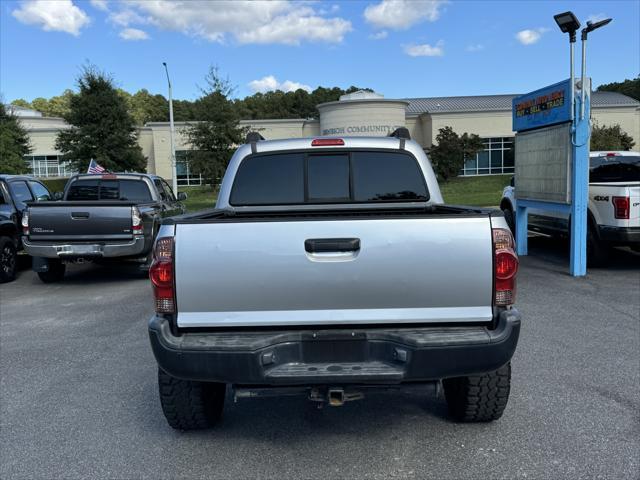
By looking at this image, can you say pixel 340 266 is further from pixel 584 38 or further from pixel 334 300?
pixel 584 38

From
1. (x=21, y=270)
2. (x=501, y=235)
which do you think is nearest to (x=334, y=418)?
(x=501, y=235)

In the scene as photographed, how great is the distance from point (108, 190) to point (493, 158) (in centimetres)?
4022

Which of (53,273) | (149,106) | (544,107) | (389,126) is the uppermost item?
(149,106)

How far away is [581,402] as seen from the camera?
4469mm

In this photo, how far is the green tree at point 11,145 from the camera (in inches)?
1232

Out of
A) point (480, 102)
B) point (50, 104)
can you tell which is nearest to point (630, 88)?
point (480, 102)

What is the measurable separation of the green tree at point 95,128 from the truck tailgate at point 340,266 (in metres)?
32.2

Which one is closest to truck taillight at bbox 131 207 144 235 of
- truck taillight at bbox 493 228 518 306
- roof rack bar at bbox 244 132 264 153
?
roof rack bar at bbox 244 132 264 153

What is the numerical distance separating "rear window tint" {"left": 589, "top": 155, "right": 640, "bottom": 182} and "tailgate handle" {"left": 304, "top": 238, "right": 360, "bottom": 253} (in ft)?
30.4

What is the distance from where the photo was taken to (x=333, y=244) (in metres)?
3.28

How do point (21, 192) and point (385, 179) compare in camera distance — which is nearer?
point (385, 179)

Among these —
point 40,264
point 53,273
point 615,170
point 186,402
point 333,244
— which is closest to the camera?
point 333,244

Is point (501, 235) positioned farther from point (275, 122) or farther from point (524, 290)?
point (275, 122)

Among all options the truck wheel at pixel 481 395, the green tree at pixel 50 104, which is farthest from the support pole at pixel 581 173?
the green tree at pixel 50 104
